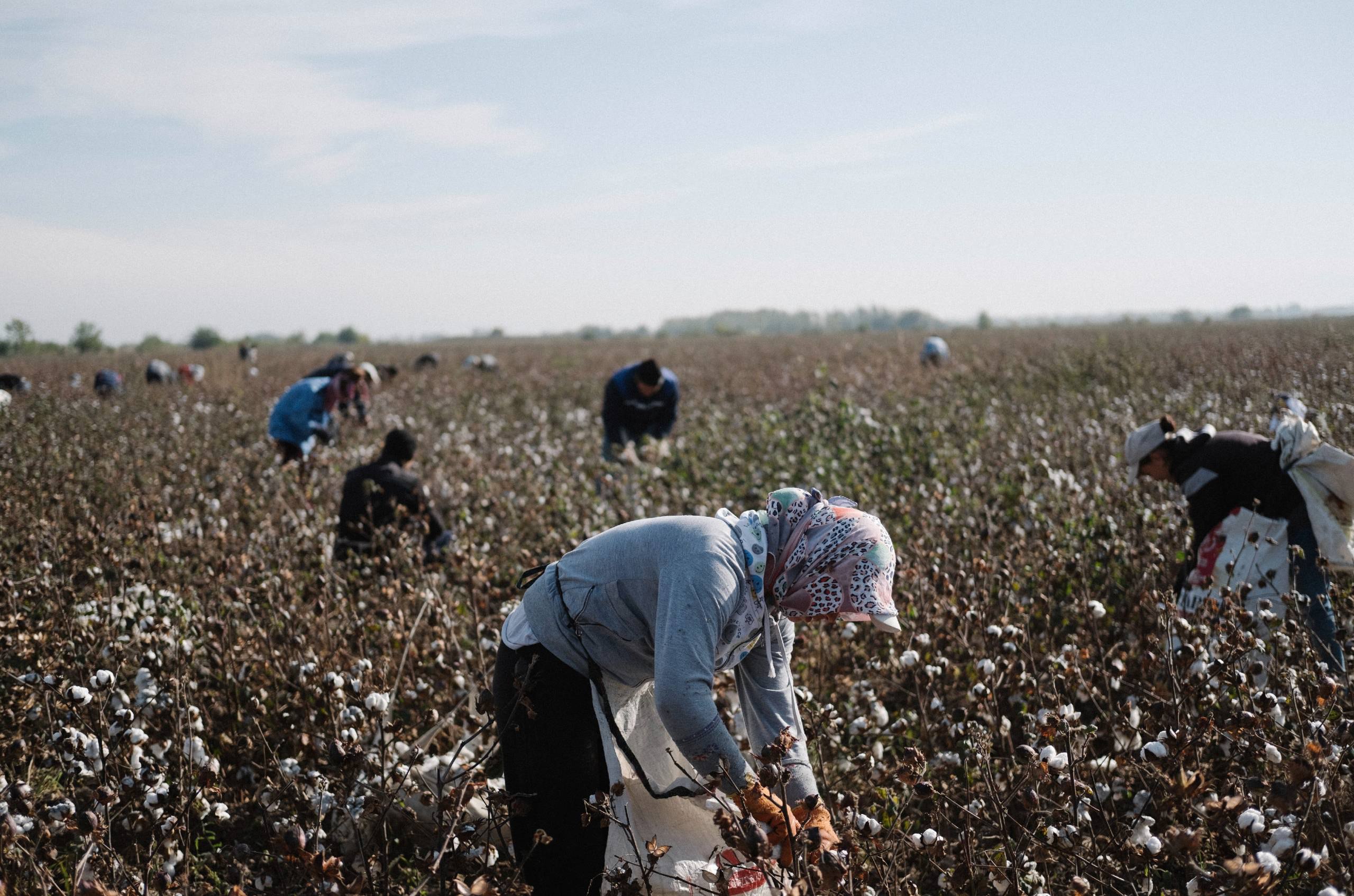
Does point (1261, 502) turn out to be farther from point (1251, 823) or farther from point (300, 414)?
point (300, 414)

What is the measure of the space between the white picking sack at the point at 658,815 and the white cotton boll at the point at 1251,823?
0.76m

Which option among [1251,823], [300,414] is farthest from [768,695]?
[300,414]

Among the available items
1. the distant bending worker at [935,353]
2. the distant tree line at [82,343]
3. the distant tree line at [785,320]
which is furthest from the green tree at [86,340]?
the distant tree line at [785,320]

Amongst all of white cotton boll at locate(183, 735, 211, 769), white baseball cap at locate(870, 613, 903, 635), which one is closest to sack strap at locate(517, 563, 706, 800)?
white baseball cap at locate(870, 613, 903, 635)

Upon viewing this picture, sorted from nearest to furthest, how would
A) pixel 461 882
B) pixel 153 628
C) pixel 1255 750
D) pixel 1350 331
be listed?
1. pixel 461 882
2. pixel 1255 750
3. pixel 153 628
4. pixel 1350 331

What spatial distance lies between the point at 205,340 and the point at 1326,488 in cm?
5763

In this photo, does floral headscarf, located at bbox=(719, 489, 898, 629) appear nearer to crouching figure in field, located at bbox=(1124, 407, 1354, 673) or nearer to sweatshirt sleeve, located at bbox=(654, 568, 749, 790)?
sweatshirt sleeve, located at bbox=(654, 568, 749, 790)

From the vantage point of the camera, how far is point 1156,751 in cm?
162

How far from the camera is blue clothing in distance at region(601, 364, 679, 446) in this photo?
649 cm

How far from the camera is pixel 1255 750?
1985mm

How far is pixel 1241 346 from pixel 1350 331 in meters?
4.29

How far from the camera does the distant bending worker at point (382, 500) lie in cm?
472

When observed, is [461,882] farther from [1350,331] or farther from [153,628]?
[1350,331]

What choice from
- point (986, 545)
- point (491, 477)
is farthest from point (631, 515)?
point (986, 545)
